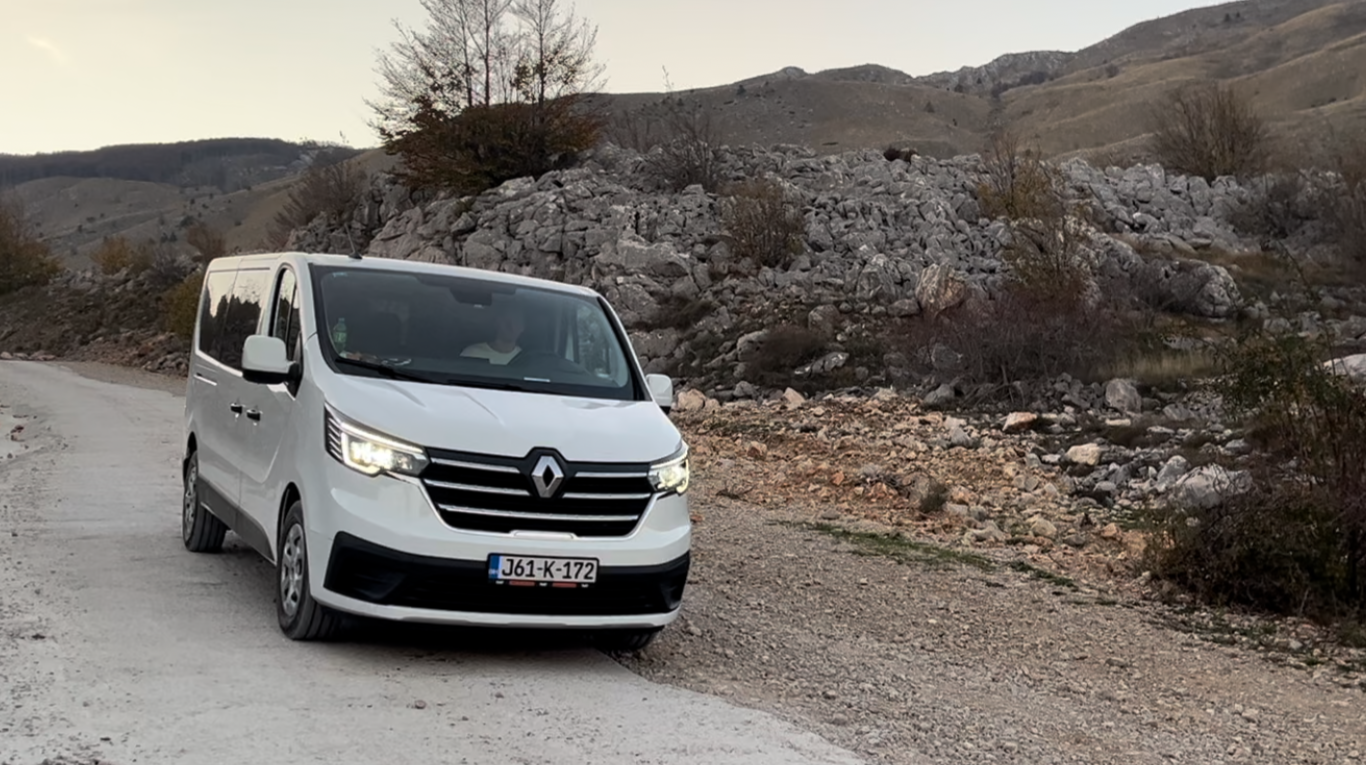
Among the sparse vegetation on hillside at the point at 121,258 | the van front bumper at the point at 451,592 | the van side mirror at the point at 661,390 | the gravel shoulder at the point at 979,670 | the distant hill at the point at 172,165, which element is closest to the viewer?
the gravel shoulder at the point at 979,670

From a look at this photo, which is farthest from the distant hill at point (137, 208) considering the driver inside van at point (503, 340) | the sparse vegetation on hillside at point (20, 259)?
the driver inside van at point (503, 340)

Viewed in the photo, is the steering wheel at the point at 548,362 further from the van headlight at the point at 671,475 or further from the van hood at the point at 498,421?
the van headlight at the point at 671,475

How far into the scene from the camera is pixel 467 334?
23.2 feet

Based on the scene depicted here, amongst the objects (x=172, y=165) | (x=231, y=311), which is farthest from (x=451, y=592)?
(x=172, y=165)

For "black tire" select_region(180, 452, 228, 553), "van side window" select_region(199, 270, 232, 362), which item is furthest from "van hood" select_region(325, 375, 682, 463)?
"black tire" select_region(180, 452, 228, 553)

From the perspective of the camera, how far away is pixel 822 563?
9977mm

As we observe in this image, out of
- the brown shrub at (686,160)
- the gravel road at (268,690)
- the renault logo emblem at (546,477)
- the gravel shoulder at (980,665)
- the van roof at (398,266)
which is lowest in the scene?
the gravel shoulder at (980,665)

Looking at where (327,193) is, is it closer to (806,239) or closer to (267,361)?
(806,239)

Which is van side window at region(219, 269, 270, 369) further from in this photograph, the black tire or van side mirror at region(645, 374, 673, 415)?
van side mirror at region(645, 374, 673, 415)

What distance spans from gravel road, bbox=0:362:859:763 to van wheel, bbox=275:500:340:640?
0.31 ft

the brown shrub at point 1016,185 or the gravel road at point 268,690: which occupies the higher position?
the brown shrub at point 1016,185

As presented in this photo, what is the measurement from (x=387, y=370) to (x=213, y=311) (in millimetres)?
3049

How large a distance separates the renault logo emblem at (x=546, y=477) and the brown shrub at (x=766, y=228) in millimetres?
21549

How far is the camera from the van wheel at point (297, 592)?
6195 millimetres
